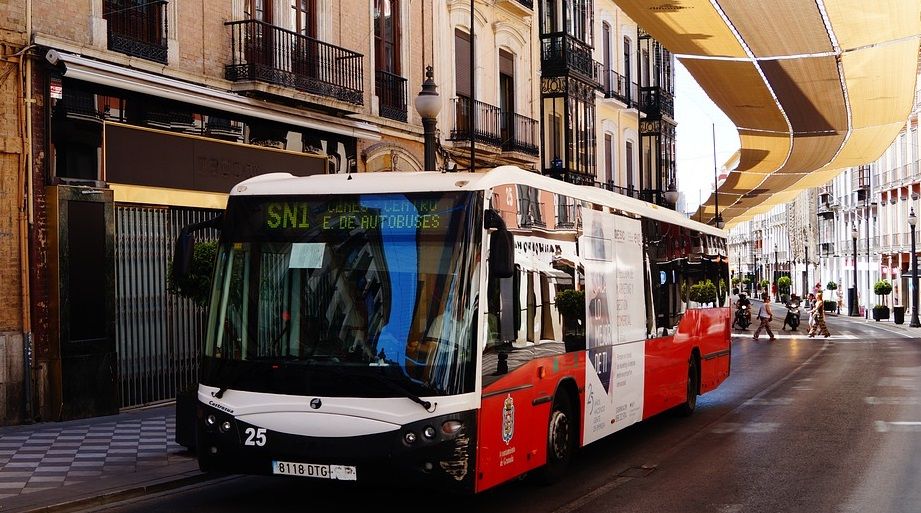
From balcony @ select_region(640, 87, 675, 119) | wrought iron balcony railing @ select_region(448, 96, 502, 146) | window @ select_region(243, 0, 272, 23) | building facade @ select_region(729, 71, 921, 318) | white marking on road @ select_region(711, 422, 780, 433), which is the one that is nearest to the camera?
white marking on road @ select_region(711, 422, 780, 433)

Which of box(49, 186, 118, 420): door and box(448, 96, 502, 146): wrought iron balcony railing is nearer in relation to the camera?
box(49, 186, 118, 420): door

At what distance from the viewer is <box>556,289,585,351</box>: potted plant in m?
9.55

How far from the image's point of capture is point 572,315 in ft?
32.2

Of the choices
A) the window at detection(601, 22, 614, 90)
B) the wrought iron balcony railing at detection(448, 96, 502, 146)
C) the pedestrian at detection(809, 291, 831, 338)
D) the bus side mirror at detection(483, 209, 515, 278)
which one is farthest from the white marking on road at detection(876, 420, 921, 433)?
the window at detection(601, 22, 614, 90)

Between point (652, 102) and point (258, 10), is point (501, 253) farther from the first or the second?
point (652, 102)

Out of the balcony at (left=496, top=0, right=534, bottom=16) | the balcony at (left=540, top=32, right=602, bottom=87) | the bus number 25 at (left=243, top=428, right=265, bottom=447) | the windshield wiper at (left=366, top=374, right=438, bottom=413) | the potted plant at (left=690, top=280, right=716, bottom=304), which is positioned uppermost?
the balcony at (left=496, top=0, right=534, bottom=16)

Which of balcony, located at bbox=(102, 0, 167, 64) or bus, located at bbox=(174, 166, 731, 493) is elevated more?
balcony, located at bbox=(102, 0, 167, 64)

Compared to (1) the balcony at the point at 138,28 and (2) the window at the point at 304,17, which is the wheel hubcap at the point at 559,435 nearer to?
(1) the balcony at the point at 138,28

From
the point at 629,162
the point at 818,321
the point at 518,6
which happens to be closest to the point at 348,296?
the point at 518,6

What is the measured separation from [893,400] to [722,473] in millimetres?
7603

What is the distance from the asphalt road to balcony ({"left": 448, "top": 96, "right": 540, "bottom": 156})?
31.7 ft

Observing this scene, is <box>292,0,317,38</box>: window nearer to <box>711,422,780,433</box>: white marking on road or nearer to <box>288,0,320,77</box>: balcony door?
<box>288,0,320,77</box>: balcony door

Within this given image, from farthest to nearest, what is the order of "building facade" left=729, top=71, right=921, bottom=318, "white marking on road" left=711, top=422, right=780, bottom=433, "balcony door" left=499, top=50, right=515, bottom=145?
"building facade" left=729, top=71, right=921, bottom=318, "balcony door" left=499, top=50, right=515, bottom=145, "white marking on road" left=711, top=422, right=780, bottom=433

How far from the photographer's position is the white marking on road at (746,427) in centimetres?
1320
